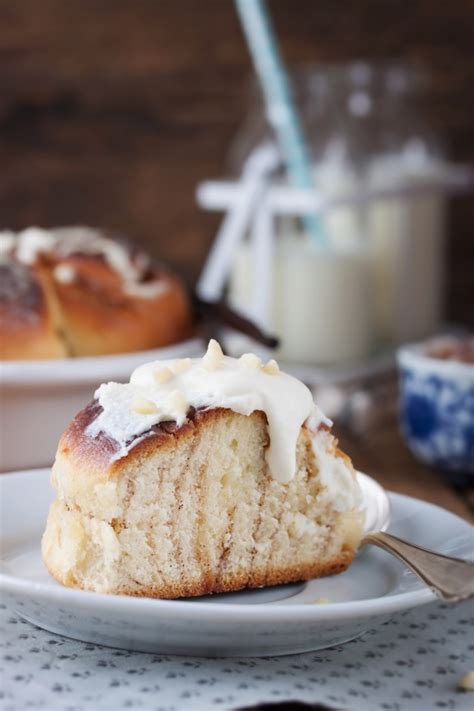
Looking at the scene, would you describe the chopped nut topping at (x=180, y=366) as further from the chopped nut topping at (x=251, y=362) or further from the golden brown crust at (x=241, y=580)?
the golden brown crust at (x=241, y=580)

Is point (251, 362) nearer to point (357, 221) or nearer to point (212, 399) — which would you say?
point (212, 399)

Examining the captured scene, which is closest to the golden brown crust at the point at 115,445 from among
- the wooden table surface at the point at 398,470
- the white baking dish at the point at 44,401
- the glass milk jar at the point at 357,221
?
the white baking dish at the point at 44,401

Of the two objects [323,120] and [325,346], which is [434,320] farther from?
[323,120]

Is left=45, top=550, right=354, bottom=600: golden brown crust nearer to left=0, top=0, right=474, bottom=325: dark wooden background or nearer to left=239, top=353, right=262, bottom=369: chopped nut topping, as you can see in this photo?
left=239, top=353, right=262, bottom=369: chopped nut topping

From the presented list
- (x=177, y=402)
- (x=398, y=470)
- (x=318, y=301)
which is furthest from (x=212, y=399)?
(x=318, y=301)

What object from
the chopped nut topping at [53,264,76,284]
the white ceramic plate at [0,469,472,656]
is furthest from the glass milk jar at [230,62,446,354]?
the white ceramic plate at [0,469,472,656]

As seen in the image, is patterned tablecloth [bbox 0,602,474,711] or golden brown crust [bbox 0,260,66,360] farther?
golden brown crust [bbox 0,260,66,360]
